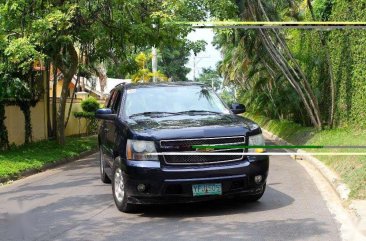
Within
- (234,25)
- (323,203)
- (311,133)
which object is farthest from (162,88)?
(311,133)

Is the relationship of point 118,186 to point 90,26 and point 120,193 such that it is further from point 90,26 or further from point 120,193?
point 90,26

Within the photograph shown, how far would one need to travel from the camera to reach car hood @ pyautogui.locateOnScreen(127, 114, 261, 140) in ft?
22.8

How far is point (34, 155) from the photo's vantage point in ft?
47.3

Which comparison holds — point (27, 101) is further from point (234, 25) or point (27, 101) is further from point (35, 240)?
point (234, 25)

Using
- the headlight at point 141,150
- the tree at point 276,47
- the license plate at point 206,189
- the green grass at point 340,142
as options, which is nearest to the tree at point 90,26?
the tree at point 276,47

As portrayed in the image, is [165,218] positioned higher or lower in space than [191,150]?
lower

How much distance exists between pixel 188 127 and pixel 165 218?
122cm

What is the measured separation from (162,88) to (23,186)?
3876 mm

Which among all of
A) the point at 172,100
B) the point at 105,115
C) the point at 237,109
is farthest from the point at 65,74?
the point at 237,109

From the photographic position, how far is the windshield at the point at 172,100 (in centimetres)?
821

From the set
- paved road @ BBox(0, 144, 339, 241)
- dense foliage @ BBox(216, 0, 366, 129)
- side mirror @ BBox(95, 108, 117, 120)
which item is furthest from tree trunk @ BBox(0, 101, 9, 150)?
side mirror @ BBox(95, 108, 117, 120)

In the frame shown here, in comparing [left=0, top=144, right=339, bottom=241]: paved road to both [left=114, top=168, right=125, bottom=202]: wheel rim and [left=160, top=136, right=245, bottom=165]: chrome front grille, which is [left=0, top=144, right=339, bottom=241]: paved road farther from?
[left=160, top=136, right=245, bottom=165]: chrome front grille

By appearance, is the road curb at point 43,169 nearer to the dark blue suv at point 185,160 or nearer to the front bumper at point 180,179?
the dark blue suv at point 185,160

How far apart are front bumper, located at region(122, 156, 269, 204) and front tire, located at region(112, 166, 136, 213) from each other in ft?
0.50
